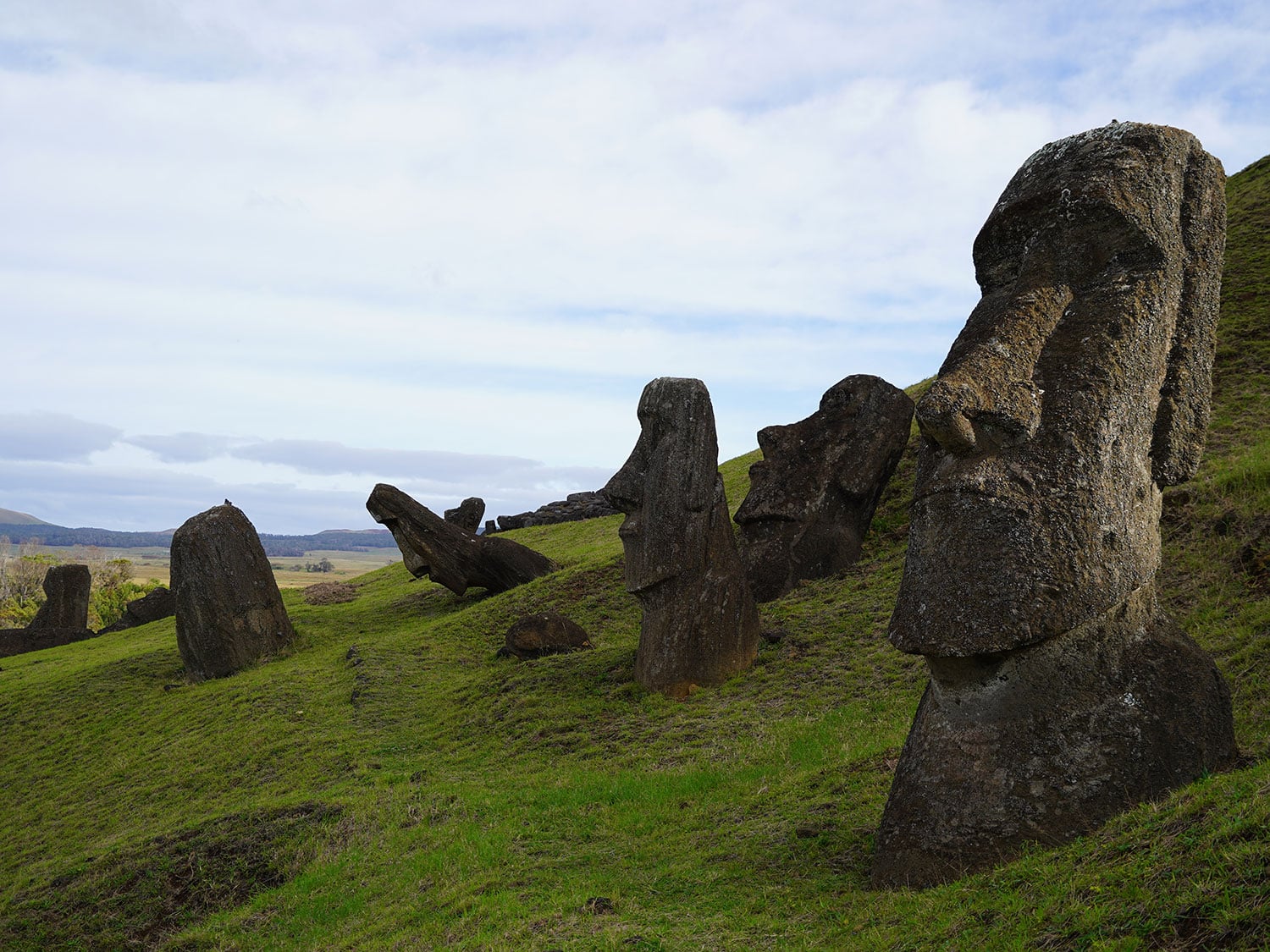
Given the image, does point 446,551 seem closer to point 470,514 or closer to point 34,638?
point 470,514

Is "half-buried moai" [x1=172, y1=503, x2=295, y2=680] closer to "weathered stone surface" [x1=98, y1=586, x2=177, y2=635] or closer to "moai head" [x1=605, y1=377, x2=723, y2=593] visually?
"moai head" [x1=605, y1=377, x2=723, y2=593]

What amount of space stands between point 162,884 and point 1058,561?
10.3 m

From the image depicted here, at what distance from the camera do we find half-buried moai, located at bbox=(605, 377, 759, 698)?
14.9 metres

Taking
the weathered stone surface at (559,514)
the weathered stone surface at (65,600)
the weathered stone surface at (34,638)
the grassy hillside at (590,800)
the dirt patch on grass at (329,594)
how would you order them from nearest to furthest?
the grassy hillside at (590,800)
the weathered stone surface at (34,638)
the dirt patch on grass at (329,594)
the weathered stone surface at (65,600)
the weathered stone surface at (559,514)

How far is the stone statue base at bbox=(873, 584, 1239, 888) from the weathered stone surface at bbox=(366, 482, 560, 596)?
20.0m

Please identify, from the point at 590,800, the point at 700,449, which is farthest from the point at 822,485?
the point at 590,800

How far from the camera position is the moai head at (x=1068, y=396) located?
674 centimetres

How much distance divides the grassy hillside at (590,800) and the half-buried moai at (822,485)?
710 millimetres

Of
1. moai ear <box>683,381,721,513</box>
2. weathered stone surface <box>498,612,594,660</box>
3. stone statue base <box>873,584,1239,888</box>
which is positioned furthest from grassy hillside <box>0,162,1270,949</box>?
moai ear <box>683,381,721,513</box>

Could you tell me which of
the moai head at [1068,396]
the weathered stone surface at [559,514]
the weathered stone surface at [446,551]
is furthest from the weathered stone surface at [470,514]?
the moai head at [1068,396]

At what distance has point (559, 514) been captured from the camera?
41.9 m

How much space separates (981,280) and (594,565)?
1753cm

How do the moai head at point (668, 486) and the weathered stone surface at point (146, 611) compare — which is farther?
the weathered stone surface at point (146, 611)

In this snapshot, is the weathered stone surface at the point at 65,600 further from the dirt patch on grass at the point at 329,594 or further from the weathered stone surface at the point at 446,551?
the weathered stone surface at the point at 446,551
